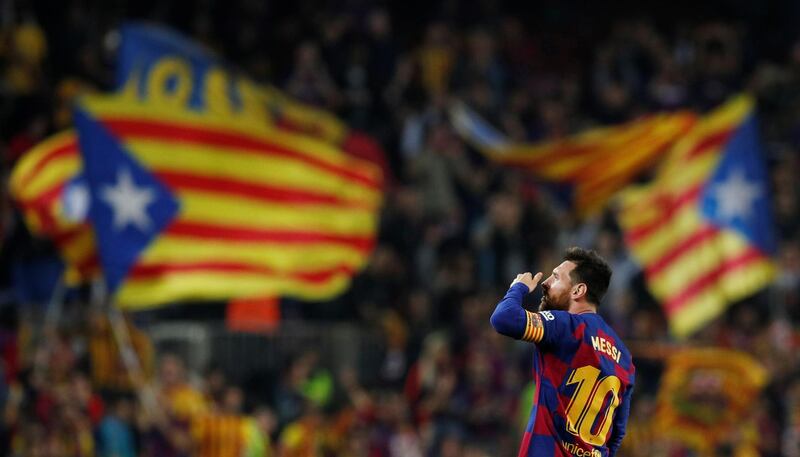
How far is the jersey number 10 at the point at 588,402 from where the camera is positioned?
8172 millimetres

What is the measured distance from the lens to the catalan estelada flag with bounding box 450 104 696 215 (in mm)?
18828

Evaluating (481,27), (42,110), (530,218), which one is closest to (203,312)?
(42,110)

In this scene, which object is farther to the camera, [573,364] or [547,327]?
[573,364]

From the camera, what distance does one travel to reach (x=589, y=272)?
8.27 m

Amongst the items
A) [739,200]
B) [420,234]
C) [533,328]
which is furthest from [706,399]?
[533,328]

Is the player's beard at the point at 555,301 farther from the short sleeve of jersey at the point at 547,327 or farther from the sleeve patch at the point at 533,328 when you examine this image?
the sleeve patch at the point at 533,328

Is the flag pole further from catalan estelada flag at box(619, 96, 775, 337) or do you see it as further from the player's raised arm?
the player's raised arm

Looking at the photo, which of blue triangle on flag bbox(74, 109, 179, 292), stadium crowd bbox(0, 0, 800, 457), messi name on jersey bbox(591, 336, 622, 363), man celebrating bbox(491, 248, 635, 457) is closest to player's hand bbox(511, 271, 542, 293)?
man celebrating bbox(491, 248, 635, 457)

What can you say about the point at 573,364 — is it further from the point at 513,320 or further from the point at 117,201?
the point at 117,201

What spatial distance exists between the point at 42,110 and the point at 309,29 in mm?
5357

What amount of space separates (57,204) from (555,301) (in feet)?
28.0

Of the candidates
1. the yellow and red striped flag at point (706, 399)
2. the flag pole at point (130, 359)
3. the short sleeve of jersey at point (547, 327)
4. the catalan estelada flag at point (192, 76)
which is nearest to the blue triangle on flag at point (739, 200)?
the yellow and red striped flag at point (706, 399)

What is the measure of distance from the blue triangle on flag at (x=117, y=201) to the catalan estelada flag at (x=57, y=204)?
898mm

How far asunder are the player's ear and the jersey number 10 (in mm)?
368
